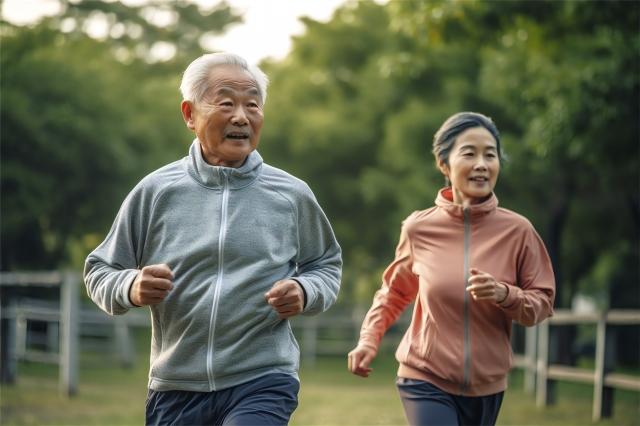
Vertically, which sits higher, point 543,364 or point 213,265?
point 213,265

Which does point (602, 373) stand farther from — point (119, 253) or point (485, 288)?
point (119, 253)

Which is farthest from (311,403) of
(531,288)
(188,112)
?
(188,112)

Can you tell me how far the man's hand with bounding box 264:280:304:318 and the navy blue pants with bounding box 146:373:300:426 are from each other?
277mm

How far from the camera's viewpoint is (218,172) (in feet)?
11.6

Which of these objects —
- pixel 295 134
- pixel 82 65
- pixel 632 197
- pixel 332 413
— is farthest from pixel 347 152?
pixel 332 413

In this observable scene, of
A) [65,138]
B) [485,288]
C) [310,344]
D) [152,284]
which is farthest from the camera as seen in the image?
[310,344]

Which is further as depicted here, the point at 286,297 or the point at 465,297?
the point at 465,297

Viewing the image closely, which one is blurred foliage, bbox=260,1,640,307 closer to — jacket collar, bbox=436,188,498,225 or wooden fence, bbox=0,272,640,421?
wooden fence, bbox=0,272,640,421

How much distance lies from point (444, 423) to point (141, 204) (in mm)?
1550

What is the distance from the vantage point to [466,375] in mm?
3883

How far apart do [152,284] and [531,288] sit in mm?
1660

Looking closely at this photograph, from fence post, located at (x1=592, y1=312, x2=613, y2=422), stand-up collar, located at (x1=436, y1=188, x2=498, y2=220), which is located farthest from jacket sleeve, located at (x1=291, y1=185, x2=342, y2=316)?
fence post, located at (x1=592, y1=312, x2=613, y2=422)

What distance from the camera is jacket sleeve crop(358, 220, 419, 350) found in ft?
13.8

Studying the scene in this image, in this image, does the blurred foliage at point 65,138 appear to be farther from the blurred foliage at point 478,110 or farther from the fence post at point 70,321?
the blurred foliage at point 478,110
